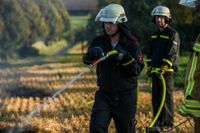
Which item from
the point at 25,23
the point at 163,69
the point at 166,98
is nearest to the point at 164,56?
the point at 163,69

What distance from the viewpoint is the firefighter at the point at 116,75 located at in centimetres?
581

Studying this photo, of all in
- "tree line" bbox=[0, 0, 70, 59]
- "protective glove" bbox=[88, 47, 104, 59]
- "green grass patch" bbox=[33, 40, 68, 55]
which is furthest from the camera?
"green grass patch" bbox=[33, 40, 68, 55]

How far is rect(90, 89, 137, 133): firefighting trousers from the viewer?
5.84 m

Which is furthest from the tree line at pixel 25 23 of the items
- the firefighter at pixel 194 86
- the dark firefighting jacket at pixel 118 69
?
the firefighter at pixel 194 86

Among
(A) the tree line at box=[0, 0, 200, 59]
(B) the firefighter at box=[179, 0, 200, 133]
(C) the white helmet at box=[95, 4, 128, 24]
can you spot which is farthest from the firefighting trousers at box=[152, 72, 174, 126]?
(A) the tree line at box=[0, 0, 200, 59]

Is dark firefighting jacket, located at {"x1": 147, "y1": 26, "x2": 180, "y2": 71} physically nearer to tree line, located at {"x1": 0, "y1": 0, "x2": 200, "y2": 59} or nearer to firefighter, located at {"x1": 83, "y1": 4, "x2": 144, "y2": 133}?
firefighter, located at {"x1": 83, "y1": 4, "x2": 144, "y2": 133}

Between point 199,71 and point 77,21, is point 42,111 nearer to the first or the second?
point 199,71

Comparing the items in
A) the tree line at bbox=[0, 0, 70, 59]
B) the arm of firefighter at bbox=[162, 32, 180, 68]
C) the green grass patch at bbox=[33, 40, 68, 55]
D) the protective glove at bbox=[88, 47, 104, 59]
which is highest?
the protective glove at bbox=[88, 47, 104, 59]

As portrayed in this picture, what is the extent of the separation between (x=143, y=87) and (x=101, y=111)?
422 inches

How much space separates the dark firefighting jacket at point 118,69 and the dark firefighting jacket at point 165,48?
93.0 inches

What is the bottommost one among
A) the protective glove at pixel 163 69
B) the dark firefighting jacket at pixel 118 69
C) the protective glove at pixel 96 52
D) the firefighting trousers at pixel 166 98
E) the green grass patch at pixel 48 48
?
the green grass patch at pixel 48 48

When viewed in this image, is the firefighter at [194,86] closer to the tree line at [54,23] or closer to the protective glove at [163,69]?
the protective glove at [163,69]

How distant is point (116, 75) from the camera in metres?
5.88

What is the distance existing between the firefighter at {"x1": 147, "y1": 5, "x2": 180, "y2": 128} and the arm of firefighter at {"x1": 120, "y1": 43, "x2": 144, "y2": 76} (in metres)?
2.38
